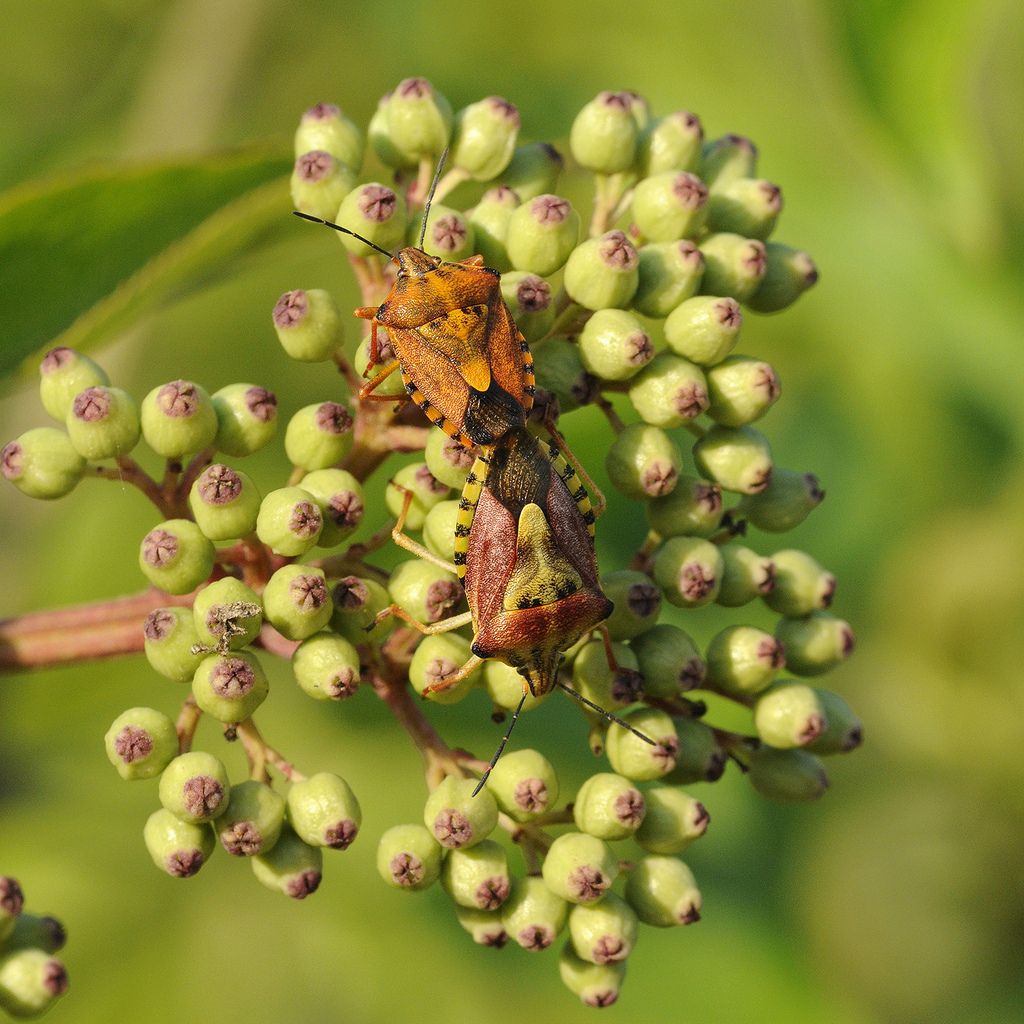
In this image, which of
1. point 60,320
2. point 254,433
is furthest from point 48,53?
point 254,433

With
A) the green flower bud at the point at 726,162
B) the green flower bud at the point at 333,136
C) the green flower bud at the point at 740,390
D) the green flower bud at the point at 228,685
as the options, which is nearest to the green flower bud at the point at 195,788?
the green flower bud at the point at 228,685

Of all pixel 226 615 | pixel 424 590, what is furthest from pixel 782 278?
pixel 226 615

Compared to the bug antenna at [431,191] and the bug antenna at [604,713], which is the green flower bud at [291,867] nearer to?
the bug antenna at [604,713]

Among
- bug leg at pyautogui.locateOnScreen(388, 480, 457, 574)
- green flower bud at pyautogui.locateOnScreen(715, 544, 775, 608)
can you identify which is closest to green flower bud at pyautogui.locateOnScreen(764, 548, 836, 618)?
green flower bud at pyautogui.locateOnScreen(715, 544, 775, 608)

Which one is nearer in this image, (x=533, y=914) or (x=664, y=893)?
(x=533, y=914)

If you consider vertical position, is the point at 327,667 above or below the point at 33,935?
above

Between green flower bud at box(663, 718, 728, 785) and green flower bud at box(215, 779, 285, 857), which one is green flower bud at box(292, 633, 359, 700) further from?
green flower bud at box(663, 718, 728, 785)

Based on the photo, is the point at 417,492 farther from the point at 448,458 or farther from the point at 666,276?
the point at 666,276
